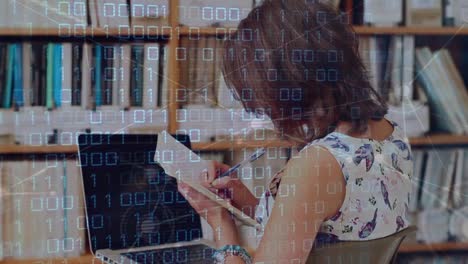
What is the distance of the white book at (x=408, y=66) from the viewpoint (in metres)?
1.06

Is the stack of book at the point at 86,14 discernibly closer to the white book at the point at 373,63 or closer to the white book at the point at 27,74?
the white book at the point at 27,74

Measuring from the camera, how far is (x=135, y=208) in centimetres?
96

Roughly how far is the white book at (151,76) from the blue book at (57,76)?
0.40ft

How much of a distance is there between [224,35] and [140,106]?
0.57 feet

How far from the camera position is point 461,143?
1109 millimetres

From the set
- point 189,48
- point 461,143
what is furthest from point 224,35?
point 461,143

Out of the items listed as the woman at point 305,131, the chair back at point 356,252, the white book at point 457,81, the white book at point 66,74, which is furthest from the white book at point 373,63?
the white book at point 66,74

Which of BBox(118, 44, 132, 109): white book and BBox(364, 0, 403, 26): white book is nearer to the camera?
BBox(118, 44, 132, 109): white book

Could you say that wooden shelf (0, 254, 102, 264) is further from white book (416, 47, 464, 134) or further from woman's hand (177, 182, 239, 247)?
white book (416, 47, 464, 134)

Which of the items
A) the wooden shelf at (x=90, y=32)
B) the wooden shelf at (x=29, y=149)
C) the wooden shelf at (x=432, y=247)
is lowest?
the wooden shelf at (x=432, y=247)

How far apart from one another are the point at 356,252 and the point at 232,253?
208mm

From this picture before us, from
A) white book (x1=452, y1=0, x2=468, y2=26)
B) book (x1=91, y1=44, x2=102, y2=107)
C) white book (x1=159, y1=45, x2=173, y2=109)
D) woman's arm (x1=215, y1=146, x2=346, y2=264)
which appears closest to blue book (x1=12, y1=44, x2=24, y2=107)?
book (x1=91, y1=44, x2=102, y2=107)

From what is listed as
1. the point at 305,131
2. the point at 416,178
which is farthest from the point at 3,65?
the point at 416,178

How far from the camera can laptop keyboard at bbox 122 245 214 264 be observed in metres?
0.97
